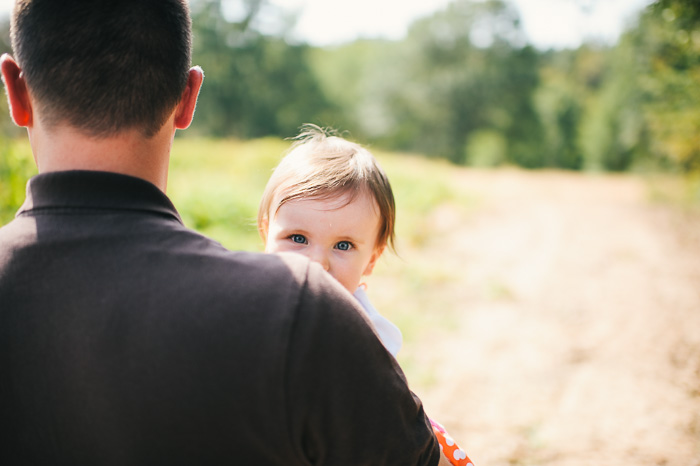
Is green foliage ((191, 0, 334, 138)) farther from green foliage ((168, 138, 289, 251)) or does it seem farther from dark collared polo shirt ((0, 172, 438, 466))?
dark collared polo shirt ((0, 172, 438, 466))

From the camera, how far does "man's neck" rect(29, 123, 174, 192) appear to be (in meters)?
1.07

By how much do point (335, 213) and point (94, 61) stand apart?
965 millimetres

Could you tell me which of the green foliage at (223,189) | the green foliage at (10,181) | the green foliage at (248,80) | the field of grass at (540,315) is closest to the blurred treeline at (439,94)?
the green foliage at (248,80)

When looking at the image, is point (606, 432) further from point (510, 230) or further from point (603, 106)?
point (603, 106)

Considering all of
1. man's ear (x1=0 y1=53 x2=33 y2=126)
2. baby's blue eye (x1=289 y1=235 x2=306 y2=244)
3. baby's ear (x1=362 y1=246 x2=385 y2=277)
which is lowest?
baby's ear (x1=362 y1=246 x2=385 y2=277)

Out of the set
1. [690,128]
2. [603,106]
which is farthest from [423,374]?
[603,106]

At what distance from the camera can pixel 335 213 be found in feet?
6.15

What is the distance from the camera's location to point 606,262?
8828mm

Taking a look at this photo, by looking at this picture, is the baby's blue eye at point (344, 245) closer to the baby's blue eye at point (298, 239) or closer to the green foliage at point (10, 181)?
the baby's blue eye at point (298, 239)

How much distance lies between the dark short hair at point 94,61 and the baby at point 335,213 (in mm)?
795

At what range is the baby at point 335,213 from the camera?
6.13 feet

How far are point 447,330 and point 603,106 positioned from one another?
121ft

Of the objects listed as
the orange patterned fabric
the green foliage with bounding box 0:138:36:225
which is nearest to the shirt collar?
the orange patterned fabric

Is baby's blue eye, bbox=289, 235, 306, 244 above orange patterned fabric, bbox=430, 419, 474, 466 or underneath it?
above
